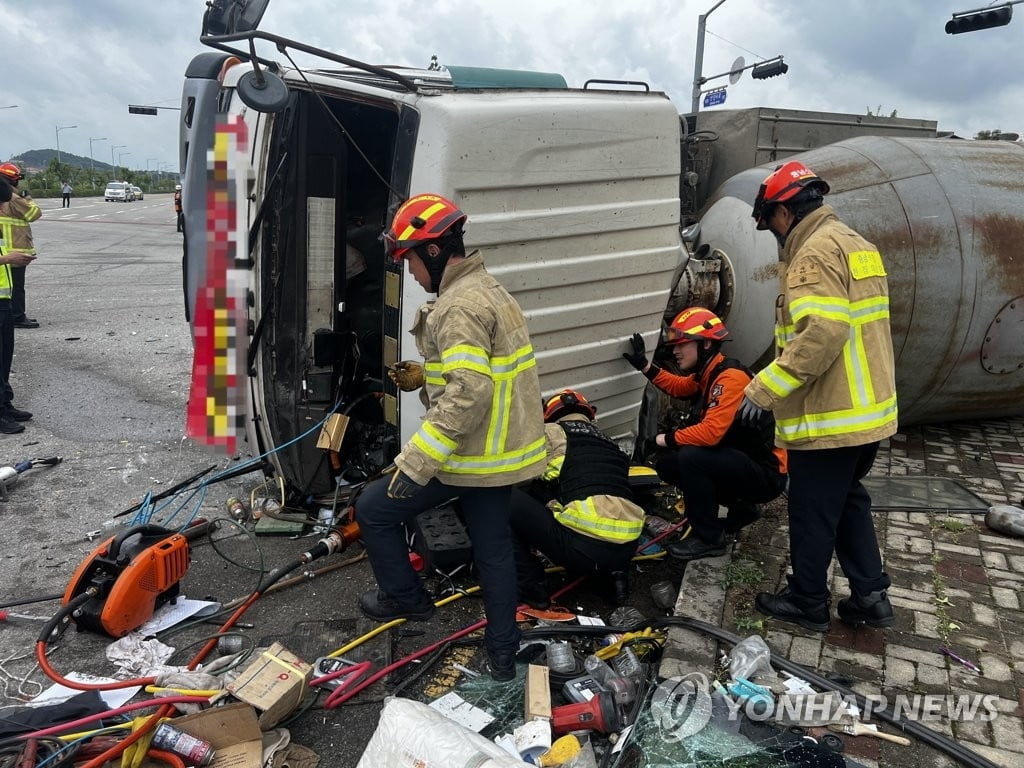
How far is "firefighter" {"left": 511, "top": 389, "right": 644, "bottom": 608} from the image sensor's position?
3.25 meters

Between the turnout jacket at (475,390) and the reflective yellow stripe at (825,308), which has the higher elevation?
the reflective yellow stripe at (825,308)

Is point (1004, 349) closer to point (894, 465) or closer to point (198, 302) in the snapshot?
point (894, 465)

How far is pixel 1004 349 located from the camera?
5.07 m

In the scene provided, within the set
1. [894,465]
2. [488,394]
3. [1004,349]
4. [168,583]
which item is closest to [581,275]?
[488,394]

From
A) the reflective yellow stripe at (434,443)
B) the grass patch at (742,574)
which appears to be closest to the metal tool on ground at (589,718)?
the reflective yellow stripe at (434,443)

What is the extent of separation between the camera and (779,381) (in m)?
2.85

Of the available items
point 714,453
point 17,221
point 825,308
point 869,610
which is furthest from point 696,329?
point 17,221

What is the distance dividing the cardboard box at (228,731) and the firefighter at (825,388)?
2.07 metres

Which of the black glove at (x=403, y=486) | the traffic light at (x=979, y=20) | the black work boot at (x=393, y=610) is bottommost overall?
the black work boot at (x=393, y=610)

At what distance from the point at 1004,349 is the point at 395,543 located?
430 cm

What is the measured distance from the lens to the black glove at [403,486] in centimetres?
263

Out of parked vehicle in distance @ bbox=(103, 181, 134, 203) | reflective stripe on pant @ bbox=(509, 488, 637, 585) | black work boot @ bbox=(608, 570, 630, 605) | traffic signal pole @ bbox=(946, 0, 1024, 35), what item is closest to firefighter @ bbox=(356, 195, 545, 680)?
reflective stripe on pant @ bbox=(509, 488, 637, 585)

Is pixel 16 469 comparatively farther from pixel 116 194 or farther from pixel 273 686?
pixel 116 194

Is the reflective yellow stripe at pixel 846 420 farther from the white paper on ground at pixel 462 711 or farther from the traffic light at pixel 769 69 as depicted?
the traffic light at pixel 769 69
